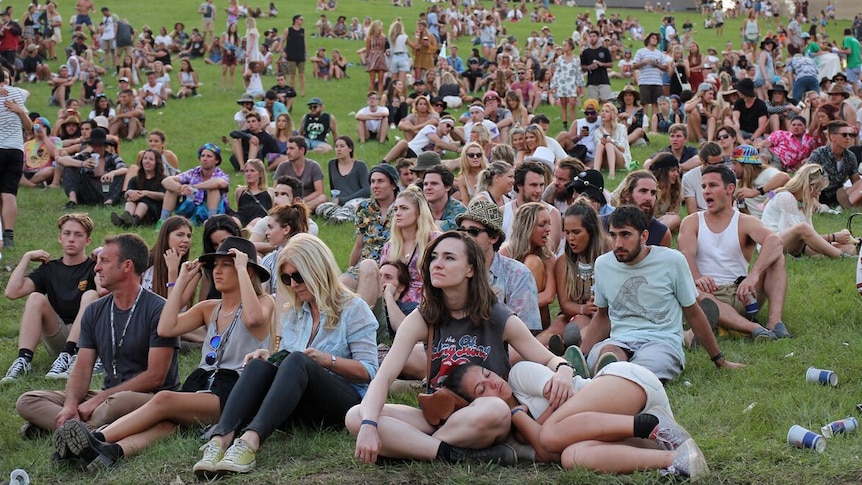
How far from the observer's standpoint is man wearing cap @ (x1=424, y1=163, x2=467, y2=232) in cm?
948

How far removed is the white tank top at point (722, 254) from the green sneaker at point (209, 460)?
4648 millimetres

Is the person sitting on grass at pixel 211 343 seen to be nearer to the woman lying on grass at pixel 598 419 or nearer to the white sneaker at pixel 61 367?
the woman lying on grass at pixel 598 419

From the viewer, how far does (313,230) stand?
10.5 m

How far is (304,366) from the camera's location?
6031 mm

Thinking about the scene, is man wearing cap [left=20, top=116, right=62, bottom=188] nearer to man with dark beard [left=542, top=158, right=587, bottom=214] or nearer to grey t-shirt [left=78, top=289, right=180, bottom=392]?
man with dark beard [left=542, top=158, right=587, bottom=214]

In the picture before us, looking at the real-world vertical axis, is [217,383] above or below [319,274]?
below

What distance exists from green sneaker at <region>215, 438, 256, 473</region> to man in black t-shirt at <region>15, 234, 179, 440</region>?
4.62ft

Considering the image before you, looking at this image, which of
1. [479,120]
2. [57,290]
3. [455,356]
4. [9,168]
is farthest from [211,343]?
[479,120]

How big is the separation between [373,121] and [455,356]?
14.2 metres

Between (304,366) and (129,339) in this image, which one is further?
(129,339)

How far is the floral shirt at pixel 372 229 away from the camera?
31.6 feet

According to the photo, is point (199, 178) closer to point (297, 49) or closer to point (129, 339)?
point (129, 339)

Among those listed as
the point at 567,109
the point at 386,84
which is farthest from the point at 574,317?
the point at 386,84

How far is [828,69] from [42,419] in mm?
22512
